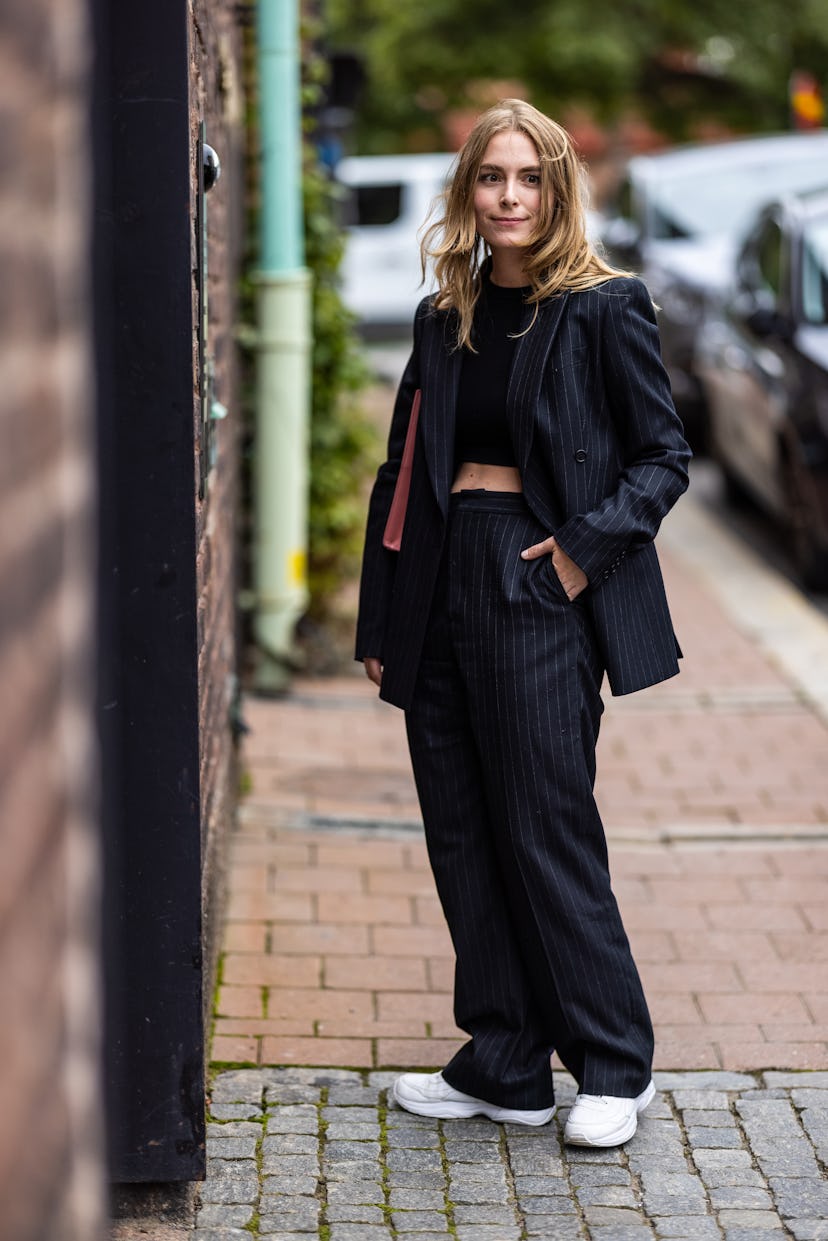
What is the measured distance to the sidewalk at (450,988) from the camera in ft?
10.9

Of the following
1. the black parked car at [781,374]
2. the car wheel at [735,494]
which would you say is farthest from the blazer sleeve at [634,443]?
the car wheel at [735,494]

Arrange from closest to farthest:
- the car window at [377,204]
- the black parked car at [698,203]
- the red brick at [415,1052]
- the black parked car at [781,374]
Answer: the red brick at [415,1052] < the black parked car at [781,374] < the black parked car at [698,203] < the car window at [377,204]

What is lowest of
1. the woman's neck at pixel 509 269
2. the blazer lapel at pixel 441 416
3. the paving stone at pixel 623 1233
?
the paving stone at pixel 623 1233

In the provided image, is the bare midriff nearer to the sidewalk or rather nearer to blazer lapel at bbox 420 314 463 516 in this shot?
blazer lapel at bbox 420 314 463 516

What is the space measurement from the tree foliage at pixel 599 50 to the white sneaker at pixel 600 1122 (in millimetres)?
22912

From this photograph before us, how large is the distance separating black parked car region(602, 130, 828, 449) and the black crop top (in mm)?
8610

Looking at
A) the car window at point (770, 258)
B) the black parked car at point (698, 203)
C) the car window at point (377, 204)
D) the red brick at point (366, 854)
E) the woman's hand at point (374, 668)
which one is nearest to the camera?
the woman's hand at point (374, 668)

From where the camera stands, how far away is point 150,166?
9.58ft

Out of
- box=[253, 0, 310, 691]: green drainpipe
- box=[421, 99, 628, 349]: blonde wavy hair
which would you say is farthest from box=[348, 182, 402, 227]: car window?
box=[421, 99, 628, 349]: blonde wavy hair

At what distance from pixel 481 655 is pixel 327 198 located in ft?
16.2

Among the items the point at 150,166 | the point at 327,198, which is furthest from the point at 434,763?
the point at 327,198

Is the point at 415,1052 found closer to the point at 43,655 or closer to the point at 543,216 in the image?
the point at 543,216

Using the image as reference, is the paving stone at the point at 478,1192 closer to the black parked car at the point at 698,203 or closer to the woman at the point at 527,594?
the woman at the point at 527,594

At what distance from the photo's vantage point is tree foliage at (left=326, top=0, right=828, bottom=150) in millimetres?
25141
